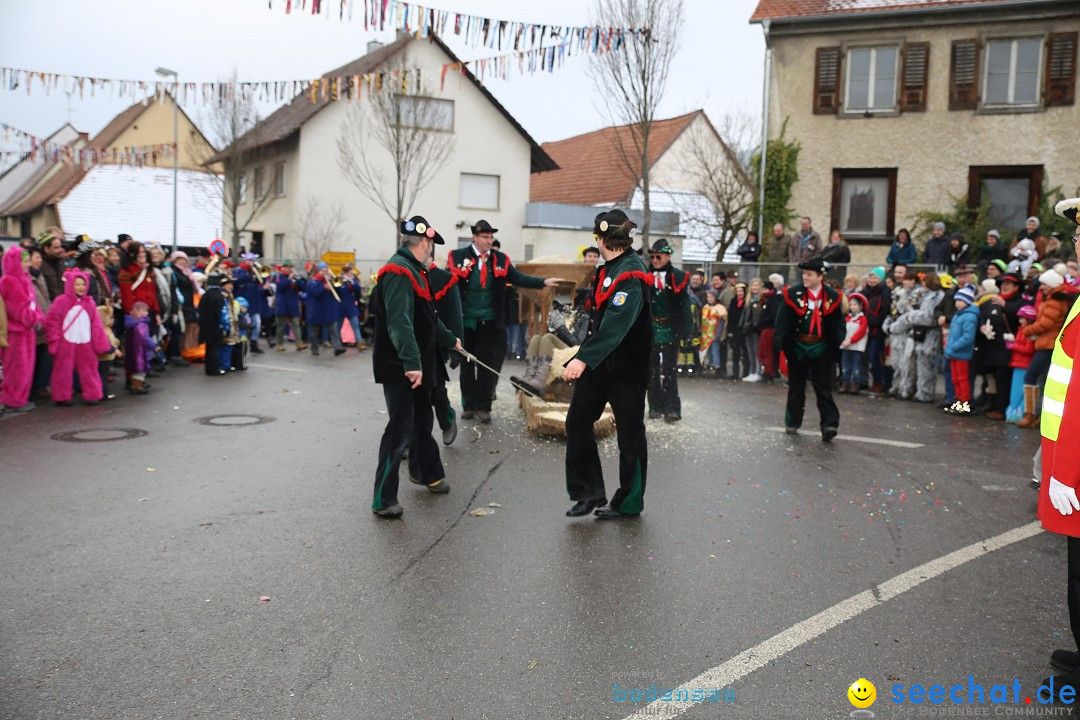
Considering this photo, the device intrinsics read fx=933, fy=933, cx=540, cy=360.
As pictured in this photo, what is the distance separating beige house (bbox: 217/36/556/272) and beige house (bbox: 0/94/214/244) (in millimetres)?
9730

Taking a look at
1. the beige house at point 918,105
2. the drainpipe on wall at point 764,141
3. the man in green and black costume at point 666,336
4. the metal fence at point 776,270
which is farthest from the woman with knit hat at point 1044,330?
the drainpipe on wall at point 764,141

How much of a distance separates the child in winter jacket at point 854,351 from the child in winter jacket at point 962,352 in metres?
1.68

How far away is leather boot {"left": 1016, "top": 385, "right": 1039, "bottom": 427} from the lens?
1134 centimetres

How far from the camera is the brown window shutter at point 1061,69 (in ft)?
71.2

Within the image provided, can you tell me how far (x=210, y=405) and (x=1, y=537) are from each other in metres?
5.96

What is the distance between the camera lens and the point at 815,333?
9859 mm

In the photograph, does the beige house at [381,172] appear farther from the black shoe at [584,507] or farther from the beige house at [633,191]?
the black shoe at [584,507]

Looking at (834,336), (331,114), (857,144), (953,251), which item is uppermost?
(331,114)

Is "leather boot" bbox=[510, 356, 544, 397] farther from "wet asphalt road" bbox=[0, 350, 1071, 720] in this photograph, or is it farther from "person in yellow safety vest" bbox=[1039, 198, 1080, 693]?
"person in yellow safety vest" bbox=[1039, 198, 1080, 693]

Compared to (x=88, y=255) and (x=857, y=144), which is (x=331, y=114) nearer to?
(x=857, y=144)

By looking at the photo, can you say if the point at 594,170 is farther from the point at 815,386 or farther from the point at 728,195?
the point at 815,386

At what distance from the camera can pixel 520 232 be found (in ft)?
121

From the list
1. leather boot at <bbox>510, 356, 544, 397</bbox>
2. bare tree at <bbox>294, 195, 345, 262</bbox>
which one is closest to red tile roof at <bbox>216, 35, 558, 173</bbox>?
bare tree at <bbox>294, 195, 345, 262</bbox>

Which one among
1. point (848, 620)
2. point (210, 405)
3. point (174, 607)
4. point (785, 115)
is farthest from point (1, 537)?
point (785, 115)
